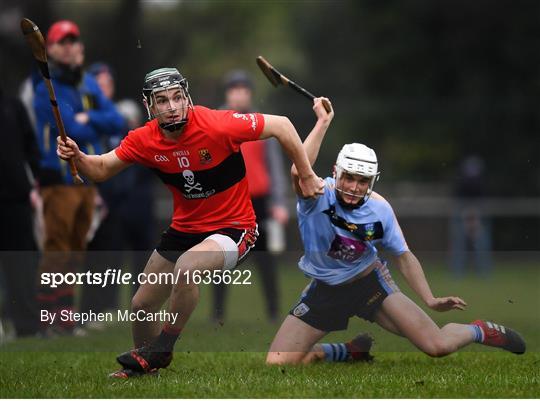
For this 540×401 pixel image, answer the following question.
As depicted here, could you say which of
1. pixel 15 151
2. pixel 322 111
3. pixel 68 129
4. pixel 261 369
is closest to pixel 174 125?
pixel 322 111

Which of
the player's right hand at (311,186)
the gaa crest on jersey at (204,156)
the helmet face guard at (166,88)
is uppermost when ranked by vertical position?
the helmet face guard at (166,88)

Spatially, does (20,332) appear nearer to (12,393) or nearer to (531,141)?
(12,393)

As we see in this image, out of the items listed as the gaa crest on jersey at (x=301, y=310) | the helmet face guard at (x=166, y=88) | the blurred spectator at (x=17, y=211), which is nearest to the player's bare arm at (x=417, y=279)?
the gaa crest on jersey at (x=301, y=310)

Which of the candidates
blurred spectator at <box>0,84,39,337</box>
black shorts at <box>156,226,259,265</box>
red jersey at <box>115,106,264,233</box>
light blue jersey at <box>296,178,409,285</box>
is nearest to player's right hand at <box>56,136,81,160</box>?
red jersey at <box>115,106,264,233</box>

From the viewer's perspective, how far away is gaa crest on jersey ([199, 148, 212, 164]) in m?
7.55

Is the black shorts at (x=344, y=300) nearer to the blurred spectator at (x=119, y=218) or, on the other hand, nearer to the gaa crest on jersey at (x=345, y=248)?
the gaa crest on jersey at (x=345, y=248)

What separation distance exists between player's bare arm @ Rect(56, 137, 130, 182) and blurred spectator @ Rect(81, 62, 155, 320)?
0.93 metres

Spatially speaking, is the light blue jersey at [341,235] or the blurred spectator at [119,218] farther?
the blurred spectator at [119,218]

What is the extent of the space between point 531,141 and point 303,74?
6.04 meters

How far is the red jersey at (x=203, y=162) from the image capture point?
755cm

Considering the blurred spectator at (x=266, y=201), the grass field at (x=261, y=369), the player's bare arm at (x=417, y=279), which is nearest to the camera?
the grass field at (x=261, y=369)

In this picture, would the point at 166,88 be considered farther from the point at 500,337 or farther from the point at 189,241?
the point at 500,337

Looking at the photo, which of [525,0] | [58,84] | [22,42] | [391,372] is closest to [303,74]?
[525,0]

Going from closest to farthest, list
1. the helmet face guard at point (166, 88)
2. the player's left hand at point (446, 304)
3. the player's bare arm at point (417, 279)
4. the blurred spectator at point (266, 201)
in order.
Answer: the helmet face guard at point (166, 88), the player's left hand at point (446, 304), the player's bare arm at point (417, 279), the blurred spectator at point (266, 201)
